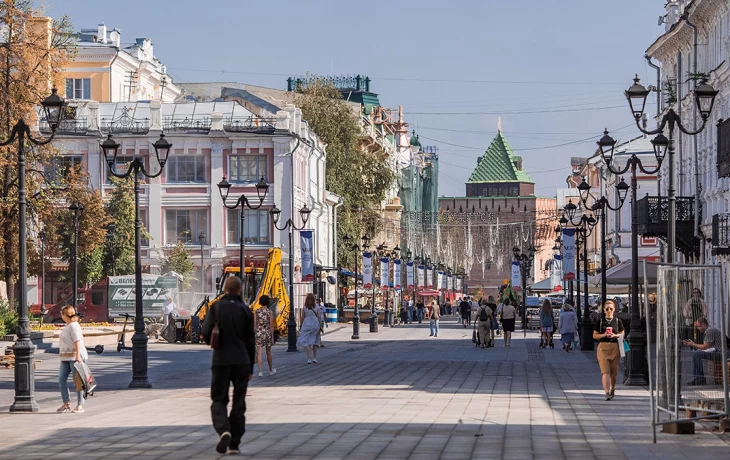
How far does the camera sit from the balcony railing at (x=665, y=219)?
49.3 metres

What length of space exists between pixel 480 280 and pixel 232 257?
108 metres

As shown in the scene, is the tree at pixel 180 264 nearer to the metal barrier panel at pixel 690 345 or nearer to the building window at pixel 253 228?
the building window at pixel 253 228

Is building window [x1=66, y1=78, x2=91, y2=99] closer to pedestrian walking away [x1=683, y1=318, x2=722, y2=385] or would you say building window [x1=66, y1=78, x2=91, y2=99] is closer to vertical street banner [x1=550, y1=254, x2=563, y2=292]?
vertical street banner [x1=550, y1=254, x2=563, y2=292]

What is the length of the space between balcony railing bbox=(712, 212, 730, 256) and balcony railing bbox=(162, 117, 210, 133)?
1241 inches

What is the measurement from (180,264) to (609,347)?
44062mm

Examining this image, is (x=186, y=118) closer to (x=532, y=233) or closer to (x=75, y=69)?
(x=75, y=69)

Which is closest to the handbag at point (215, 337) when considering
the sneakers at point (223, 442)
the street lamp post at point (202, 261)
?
the sneakers at point (223, 442)

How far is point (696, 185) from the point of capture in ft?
166

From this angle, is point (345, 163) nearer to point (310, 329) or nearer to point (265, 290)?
point (265, 290)

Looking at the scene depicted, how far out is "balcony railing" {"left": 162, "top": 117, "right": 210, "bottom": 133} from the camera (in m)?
68.0

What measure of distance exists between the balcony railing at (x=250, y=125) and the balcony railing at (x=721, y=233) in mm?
29452

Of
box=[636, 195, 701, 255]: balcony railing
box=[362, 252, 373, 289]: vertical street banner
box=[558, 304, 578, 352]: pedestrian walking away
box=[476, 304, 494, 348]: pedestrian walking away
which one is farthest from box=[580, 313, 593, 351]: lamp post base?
box=[362, 252, 373, 289]: vertical street banner

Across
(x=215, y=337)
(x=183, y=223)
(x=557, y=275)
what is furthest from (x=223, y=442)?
(x=557, y=275)

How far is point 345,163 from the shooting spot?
3396 inches
